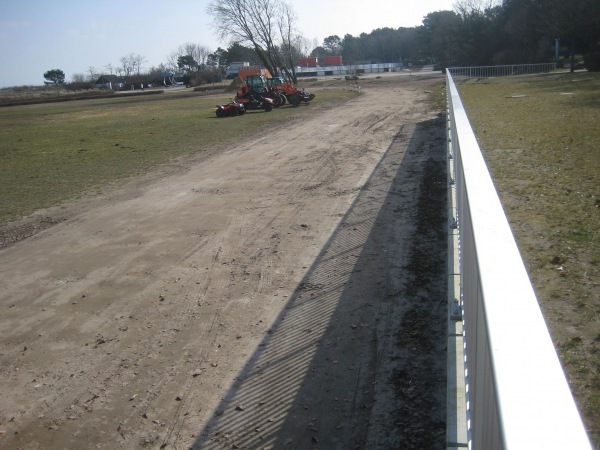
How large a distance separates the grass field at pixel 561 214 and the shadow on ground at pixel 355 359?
1033 mm

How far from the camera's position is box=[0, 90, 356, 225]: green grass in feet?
43.6

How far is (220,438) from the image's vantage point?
4141 mm

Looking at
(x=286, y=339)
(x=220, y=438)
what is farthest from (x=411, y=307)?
(x=220, y=438)

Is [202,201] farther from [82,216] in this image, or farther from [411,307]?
[411,307]

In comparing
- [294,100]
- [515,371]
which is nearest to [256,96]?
[294,100]

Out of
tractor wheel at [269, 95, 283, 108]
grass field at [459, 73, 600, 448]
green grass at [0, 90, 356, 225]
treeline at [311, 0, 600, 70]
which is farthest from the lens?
treeline at [311, 0, 600, 70]

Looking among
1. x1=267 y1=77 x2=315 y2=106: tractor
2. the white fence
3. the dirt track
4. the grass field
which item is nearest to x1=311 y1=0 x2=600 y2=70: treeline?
x1=267 y1=77 x2=315 y2=106: tractor

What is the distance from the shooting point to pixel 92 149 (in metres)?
20.2

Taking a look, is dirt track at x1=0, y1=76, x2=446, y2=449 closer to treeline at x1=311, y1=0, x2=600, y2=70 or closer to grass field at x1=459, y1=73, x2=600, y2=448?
grass field at x1=459, y1=73, x2=600, y2=448

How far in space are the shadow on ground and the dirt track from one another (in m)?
0.02

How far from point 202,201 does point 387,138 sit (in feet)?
27.6

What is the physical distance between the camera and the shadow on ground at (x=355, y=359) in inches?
162

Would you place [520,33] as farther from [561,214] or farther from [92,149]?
[561,214]

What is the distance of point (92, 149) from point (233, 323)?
53.4ft
